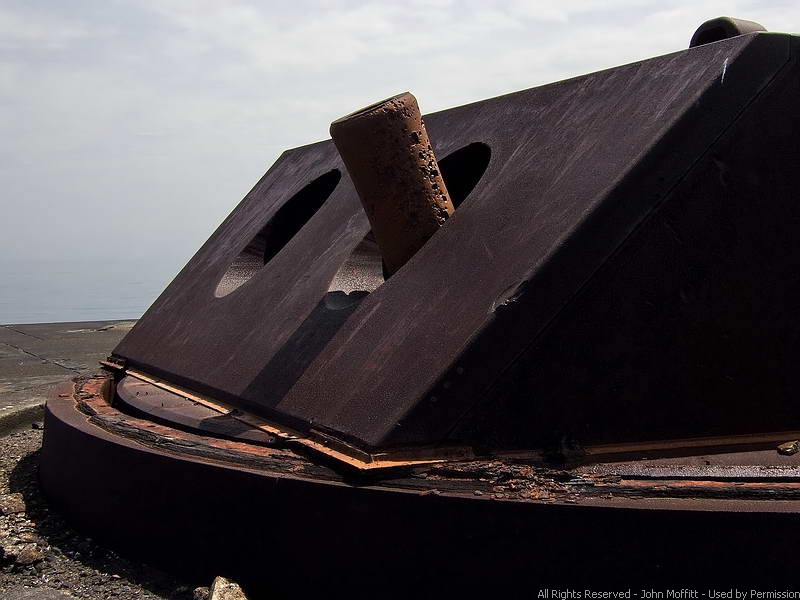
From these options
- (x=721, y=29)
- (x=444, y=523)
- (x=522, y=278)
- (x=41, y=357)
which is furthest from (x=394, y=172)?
(x=41, y=357)

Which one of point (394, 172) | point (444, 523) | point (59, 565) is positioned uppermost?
point (394, 172)

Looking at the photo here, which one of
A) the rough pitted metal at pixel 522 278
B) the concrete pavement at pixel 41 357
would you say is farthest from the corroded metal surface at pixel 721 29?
the concrete pavement at pixel 41 357

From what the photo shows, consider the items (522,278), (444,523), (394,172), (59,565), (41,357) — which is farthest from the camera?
(41,357)

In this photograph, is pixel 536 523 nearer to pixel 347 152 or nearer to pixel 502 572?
pixel 502 572

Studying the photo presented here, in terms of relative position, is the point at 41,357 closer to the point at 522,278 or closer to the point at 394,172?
the point at 394,172

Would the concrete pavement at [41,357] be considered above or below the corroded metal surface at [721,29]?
below

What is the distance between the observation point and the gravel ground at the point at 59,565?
282 cm

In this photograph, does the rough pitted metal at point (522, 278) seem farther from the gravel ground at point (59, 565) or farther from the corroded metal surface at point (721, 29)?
the gravel ground at point (59, 565)

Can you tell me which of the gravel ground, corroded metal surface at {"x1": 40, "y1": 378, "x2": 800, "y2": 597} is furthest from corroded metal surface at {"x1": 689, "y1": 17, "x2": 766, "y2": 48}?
the gravel ground

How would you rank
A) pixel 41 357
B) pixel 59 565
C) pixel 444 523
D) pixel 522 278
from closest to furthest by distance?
pixel 444 523 → pixel 522 278 → pixel 59 565 → pixel 41 357

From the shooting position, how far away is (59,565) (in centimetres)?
312

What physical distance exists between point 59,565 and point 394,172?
1695 millimetres

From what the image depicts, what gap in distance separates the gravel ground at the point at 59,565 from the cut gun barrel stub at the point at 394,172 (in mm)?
1305

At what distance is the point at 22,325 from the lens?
39.4 feet
